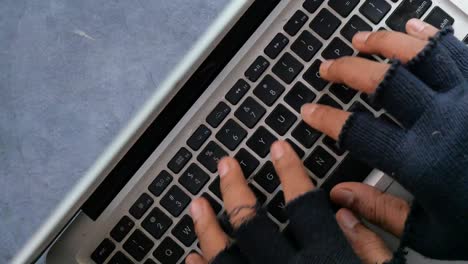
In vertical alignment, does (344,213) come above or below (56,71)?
above

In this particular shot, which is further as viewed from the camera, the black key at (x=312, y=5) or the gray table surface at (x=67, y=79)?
the gray table surface at (x=67, y=79)

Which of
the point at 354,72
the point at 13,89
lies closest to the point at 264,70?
the point at 354,72

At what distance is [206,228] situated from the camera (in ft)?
1.41

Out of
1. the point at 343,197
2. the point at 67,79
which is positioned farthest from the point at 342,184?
the point at 67,79

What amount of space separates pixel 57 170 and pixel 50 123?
0.17ft

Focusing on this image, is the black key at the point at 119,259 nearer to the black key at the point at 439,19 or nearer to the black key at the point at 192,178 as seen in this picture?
the black key at the point at 192,178

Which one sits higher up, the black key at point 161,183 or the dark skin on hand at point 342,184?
the dark skin on hand at point 342,184

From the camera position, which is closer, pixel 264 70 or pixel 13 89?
pixel 264 70

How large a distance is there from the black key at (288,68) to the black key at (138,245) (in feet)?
0.55

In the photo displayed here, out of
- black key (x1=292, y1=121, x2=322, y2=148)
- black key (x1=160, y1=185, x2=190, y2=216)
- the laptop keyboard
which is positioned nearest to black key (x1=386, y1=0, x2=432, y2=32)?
the laptop keyboard

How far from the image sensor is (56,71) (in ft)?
1.99

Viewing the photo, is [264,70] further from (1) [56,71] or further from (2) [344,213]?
(1) [56,71]

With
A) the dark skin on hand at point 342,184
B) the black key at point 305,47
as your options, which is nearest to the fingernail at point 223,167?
the dark skin on hand at point 342,184

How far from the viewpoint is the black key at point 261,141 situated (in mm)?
431
